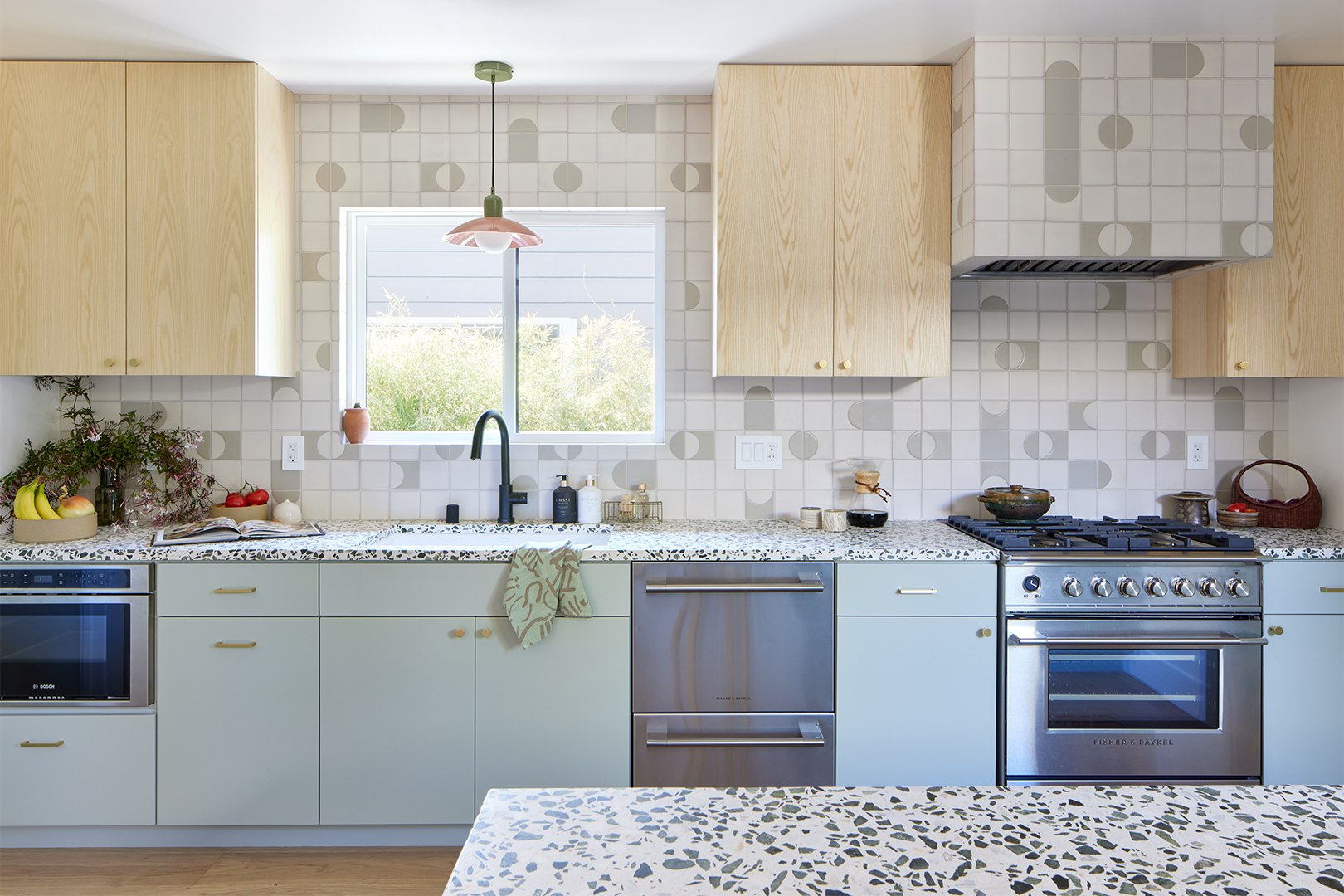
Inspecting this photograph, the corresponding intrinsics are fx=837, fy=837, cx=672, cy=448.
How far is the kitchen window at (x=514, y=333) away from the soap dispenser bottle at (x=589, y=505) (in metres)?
0.26

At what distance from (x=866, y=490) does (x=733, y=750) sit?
1.00 m

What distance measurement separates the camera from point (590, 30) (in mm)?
2418

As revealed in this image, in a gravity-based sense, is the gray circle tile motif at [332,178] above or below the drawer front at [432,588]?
above

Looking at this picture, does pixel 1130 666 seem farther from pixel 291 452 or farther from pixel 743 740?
pixel 291 452

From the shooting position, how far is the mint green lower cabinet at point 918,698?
2.35 m

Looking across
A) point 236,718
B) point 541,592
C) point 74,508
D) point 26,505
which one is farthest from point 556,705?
point 26,505

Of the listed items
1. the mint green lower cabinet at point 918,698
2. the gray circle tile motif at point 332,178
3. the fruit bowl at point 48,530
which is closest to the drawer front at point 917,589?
the mint green lower cabinet at point 918,698

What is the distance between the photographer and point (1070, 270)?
109 inches

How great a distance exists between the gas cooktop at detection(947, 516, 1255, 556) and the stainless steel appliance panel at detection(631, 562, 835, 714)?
22.5 inches

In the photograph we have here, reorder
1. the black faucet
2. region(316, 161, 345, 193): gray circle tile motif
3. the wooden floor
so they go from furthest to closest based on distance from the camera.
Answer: region(316, 161, 345, 193): gray circle tile motif → the black faucet → the wooden floor

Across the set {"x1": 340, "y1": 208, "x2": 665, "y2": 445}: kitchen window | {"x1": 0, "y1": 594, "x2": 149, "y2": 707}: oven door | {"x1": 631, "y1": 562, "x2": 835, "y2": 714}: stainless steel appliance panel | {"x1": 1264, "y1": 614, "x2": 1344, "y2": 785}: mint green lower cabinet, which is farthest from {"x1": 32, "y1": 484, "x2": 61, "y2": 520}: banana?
{"x1": 1264, "y1": 614, "x2": 1344, "y2": 785}: mint green lower cabinet

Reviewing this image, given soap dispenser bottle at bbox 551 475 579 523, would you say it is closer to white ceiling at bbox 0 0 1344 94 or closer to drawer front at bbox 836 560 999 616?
drawer front at bbox 836 560 999 616

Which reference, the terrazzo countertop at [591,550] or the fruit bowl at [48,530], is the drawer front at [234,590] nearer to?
the terrazzo countertop at [591,550]

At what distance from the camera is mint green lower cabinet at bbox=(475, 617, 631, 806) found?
235 centimetres
